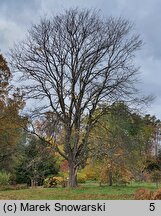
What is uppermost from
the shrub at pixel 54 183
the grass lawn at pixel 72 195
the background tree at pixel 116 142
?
the background tree at pixel 116 142

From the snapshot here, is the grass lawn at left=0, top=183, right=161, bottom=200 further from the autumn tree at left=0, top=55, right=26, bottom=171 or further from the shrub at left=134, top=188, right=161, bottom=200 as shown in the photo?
the autumn tree at left=0, top=55, right=26, bottom=171

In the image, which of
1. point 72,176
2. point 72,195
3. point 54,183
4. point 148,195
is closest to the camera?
point 148,195

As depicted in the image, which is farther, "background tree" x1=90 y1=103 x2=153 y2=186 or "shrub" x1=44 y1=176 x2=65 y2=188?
"shrub" x1=44 y1=176 x2=65 y2=188


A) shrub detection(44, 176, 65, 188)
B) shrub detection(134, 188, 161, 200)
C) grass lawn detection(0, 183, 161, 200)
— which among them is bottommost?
shrub detection(44, 176, 65, 188)

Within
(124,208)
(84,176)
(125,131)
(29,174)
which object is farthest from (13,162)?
(124,208)

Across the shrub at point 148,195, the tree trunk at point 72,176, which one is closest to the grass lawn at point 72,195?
the shrub at point 148,195

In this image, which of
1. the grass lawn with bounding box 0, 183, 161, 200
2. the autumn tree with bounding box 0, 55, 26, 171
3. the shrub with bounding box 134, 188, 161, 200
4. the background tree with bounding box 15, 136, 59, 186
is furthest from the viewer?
the background tree with bounding box 15, 136, 59, 186

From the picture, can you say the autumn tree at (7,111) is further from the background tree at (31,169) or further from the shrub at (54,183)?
the shrub at (54,183)

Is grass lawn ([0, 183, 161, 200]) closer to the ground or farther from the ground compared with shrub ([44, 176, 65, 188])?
farther from the ground

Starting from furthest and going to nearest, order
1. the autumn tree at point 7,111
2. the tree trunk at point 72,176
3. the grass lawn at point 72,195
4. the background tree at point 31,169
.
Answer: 1. the background tree at point 31,169
2. the autumn tree at point 7,111
3. the tree trunk at point 72,176
4. the grass lawn at point 72,195

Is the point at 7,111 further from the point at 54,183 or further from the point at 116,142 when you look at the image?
the point at 116,142

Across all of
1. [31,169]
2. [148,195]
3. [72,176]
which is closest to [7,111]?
[31,169]

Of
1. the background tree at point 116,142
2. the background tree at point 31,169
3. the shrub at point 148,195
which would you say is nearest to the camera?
the shrub at point 148,195

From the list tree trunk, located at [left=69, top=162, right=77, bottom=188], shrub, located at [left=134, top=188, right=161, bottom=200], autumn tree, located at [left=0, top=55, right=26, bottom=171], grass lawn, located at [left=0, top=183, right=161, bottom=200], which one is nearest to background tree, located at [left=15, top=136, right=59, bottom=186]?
autumn tree, located at [left=0, top=55, right=26, bottom=171]
